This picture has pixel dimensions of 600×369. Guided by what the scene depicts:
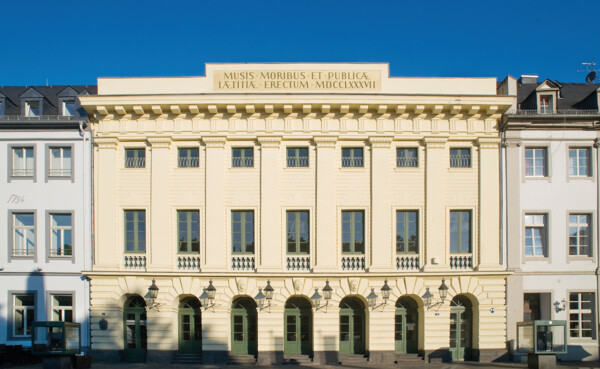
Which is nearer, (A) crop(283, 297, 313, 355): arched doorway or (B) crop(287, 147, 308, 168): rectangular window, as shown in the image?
(A) crop(283, 297, 313, 355): arched doorway

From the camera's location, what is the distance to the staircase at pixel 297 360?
76.5 ft

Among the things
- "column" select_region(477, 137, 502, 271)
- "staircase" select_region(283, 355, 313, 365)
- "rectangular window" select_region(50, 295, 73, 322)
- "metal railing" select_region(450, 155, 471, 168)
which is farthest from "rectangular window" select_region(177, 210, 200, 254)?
"column" select_region(477, 137, 502, 271)

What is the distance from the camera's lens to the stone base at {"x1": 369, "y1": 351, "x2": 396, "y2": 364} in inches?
917

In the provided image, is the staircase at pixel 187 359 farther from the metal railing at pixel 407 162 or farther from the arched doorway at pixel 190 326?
the metal railing at pixel 407 162

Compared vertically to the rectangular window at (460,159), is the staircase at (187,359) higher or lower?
lower

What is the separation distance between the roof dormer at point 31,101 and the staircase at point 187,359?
42.3 feet

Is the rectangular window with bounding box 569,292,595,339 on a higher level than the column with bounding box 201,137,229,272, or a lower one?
lower

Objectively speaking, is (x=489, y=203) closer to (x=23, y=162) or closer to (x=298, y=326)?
(x=298, y=326)

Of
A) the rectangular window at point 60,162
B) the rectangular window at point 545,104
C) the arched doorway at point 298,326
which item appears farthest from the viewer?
the rectangular window at point 545,104

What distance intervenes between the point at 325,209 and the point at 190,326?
782cm

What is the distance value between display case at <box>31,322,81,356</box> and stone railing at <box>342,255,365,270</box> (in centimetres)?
1142

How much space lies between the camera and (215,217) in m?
23.5

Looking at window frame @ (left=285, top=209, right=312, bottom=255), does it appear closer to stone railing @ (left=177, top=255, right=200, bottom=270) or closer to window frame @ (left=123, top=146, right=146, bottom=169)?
stone railing @ (left=177, top=255, right=200, bottom=270)

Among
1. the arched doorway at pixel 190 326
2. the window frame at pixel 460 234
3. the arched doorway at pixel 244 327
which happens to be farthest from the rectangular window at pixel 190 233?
the window frame at pixel 460 234
